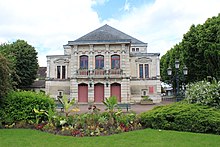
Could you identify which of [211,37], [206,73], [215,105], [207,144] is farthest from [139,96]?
[207,144]

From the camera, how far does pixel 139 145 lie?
7.03m

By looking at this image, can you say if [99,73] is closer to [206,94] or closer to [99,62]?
[99,62]

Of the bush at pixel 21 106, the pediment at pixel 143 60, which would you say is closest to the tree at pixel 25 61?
the pediment at pixel 143 60

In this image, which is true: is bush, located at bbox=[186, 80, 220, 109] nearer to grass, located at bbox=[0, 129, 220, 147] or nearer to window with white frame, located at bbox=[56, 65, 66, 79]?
grass, located at bbox=[0, 129, 220, 147]

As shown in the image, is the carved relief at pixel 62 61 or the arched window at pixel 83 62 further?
the carved relief at pixel 62 61

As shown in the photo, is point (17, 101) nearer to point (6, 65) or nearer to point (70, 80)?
point (6, 65)

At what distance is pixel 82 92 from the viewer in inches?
1243

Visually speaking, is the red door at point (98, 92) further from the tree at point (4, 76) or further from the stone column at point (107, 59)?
the tree at point (4, 76)

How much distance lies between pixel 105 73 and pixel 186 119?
22.2 meters

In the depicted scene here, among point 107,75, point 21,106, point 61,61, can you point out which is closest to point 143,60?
point 107,75

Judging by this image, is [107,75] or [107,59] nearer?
[107,75]

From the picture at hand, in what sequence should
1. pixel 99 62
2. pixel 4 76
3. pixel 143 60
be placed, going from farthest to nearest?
pixel 143 60 < pixel 99 62 < pixel 4 76

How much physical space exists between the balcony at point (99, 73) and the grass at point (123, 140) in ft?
72.4

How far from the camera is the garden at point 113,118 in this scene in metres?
9.05
